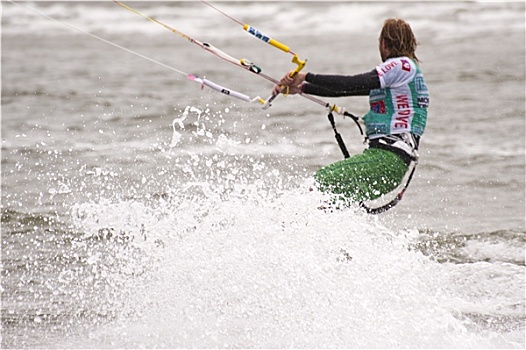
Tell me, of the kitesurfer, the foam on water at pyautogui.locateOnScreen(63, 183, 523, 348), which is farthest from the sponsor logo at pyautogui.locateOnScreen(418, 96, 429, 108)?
the foam on water at pyautogui.locateOnScreen(63, 183, 523, 348)

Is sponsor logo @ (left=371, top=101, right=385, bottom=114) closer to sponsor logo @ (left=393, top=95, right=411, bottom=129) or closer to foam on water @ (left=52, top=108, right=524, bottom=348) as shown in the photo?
sponsor logo @ (left=393, top=95, right=411, bottom=129)

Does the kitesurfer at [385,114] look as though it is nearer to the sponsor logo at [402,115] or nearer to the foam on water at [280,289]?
the sponsor logo at [402,115]

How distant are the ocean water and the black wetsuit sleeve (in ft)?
2.09

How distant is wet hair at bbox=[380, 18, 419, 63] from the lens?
5.97m

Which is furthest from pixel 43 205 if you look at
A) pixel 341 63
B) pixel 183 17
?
pixel 183 17

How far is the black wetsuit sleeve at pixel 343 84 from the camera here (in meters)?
5.84

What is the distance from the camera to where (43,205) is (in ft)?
28.7

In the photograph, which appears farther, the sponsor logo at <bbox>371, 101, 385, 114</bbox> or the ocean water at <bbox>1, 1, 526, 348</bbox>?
the sponsor logo at <bbox>371, 101, 385, 114</bbox>

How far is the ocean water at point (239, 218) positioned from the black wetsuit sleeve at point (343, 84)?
→ 64 centimetres

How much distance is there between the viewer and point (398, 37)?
5988 millimetres

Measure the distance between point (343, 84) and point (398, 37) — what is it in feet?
1.70

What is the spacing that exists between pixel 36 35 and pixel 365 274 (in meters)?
17.0

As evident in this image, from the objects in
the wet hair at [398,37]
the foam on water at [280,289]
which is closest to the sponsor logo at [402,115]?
the wet hair at [398,37]

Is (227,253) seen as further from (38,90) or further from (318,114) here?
(38,90)
